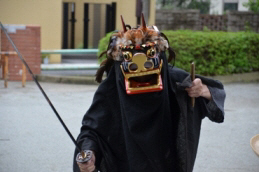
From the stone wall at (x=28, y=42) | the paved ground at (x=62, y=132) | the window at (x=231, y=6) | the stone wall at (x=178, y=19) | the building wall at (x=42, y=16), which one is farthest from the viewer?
the window at (x=231, y=6)

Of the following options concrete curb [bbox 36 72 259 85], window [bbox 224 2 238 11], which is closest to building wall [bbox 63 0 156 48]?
concrete curb [bbox 36 72 259 85]

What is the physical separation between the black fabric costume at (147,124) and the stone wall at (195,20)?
14183 mm

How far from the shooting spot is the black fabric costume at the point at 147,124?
292cm

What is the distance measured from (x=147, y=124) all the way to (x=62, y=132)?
4778 millimetres

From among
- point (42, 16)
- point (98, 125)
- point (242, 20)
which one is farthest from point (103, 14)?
point (98, 125)

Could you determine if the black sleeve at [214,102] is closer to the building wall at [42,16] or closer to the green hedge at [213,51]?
the green hedge at [213,51]

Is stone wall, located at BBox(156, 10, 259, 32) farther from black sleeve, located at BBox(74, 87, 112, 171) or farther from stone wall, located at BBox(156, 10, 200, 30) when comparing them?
black sleeve, located at BBox(74, 87, 112, 171)

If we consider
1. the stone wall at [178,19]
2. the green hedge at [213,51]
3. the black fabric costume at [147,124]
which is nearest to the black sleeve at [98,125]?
the black fabric costume at [147,124]

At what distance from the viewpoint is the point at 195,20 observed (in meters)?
17.5

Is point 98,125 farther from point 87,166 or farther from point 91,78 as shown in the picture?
point 91,78

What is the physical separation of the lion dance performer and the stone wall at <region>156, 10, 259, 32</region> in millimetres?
14202

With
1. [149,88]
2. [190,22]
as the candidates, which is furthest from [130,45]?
[190,22]

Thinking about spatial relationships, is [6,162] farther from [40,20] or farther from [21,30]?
[40,20]

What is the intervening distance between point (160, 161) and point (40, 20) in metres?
13.0
